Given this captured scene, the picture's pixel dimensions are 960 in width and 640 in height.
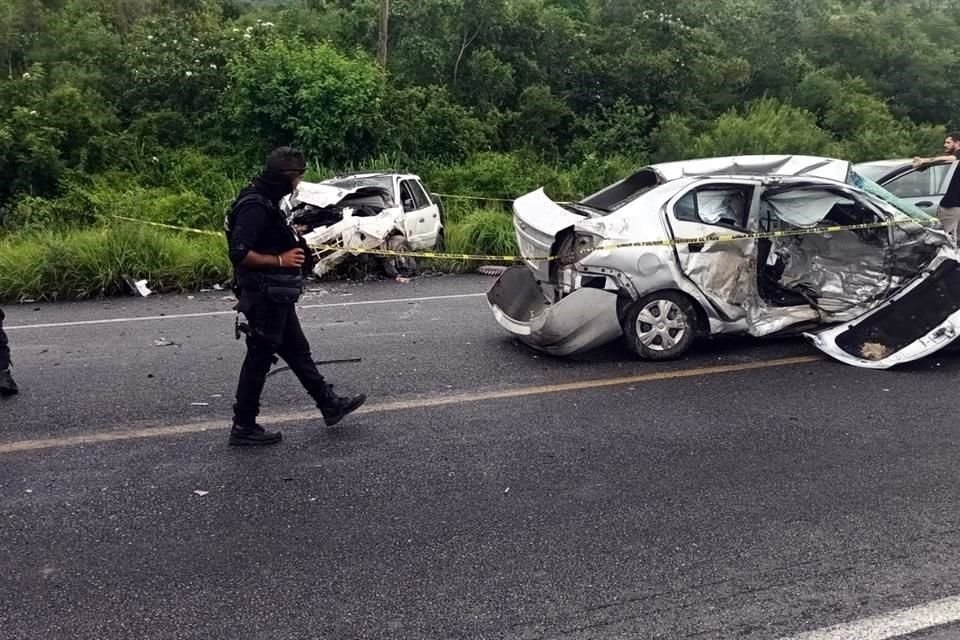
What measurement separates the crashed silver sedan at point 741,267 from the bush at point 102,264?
18.6ft

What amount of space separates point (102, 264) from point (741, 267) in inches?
314

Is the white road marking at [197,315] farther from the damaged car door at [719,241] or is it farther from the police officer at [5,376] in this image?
the damaged car door at [719,241]

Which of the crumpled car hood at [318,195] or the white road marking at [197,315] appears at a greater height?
the crumpled car hood at [318,195]

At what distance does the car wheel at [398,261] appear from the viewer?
12117mm

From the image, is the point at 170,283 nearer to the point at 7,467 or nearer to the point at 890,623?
the point at 7,467

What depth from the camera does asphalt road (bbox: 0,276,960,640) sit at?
3408 mm

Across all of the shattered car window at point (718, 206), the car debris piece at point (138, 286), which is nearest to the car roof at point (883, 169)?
the shattered car window at point (718, 206)

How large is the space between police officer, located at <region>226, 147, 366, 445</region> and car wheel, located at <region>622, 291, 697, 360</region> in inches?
110

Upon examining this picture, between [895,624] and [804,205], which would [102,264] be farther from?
[895,624]

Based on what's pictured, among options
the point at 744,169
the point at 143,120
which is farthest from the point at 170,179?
the point at 744,169

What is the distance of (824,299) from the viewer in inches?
291

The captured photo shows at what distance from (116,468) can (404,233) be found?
777 cm

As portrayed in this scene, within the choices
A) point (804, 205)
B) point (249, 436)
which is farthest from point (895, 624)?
point (804, 205)

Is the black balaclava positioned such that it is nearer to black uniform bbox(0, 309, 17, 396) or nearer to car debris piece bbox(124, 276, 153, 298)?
black uniform bbox(0, 309, 17, 396)
